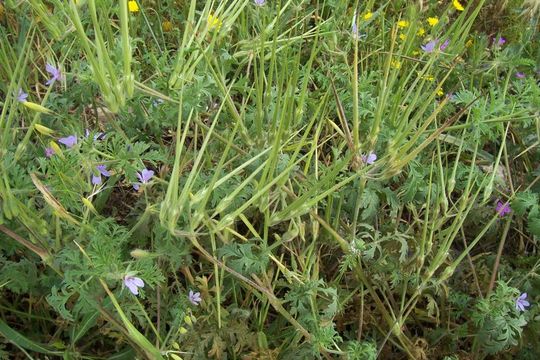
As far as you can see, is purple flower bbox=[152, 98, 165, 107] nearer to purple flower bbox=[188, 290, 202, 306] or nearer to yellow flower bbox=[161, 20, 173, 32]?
purple flower bbox=[188, 290, 202, 306]

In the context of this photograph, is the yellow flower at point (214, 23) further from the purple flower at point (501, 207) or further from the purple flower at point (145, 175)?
the purple flower at point (501, 207)

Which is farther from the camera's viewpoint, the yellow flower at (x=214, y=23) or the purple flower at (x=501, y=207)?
the purple flower at (x=501, y=207)

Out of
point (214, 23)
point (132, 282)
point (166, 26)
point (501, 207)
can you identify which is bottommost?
point (501, 207)

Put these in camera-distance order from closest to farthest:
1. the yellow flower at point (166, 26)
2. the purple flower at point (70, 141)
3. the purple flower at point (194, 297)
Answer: the purple flower at point (70, 141), the purple flower at point (194, 297), the yellow flower at point (166, 26)

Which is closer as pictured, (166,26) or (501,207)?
(501,207)

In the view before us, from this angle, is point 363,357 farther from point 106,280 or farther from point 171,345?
point 106,280

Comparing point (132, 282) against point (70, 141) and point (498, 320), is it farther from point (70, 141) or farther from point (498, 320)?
point (498, 320)

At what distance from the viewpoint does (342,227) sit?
1.50 meters

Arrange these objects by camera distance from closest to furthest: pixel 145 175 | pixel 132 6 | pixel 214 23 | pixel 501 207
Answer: pixel 145 175, pixel 214 23, pixel 501 207, pixel 132 6

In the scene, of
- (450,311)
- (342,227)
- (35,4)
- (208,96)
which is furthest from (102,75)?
(450,311)

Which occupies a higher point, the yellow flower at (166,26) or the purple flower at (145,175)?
the yellow flower at (166,26)

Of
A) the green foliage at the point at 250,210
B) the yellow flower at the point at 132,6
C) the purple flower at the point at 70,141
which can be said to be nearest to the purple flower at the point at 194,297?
the green foliage at the point at 250,210

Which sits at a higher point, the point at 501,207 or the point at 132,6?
the point at 132,6

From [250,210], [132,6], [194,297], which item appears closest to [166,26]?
[132,6]
